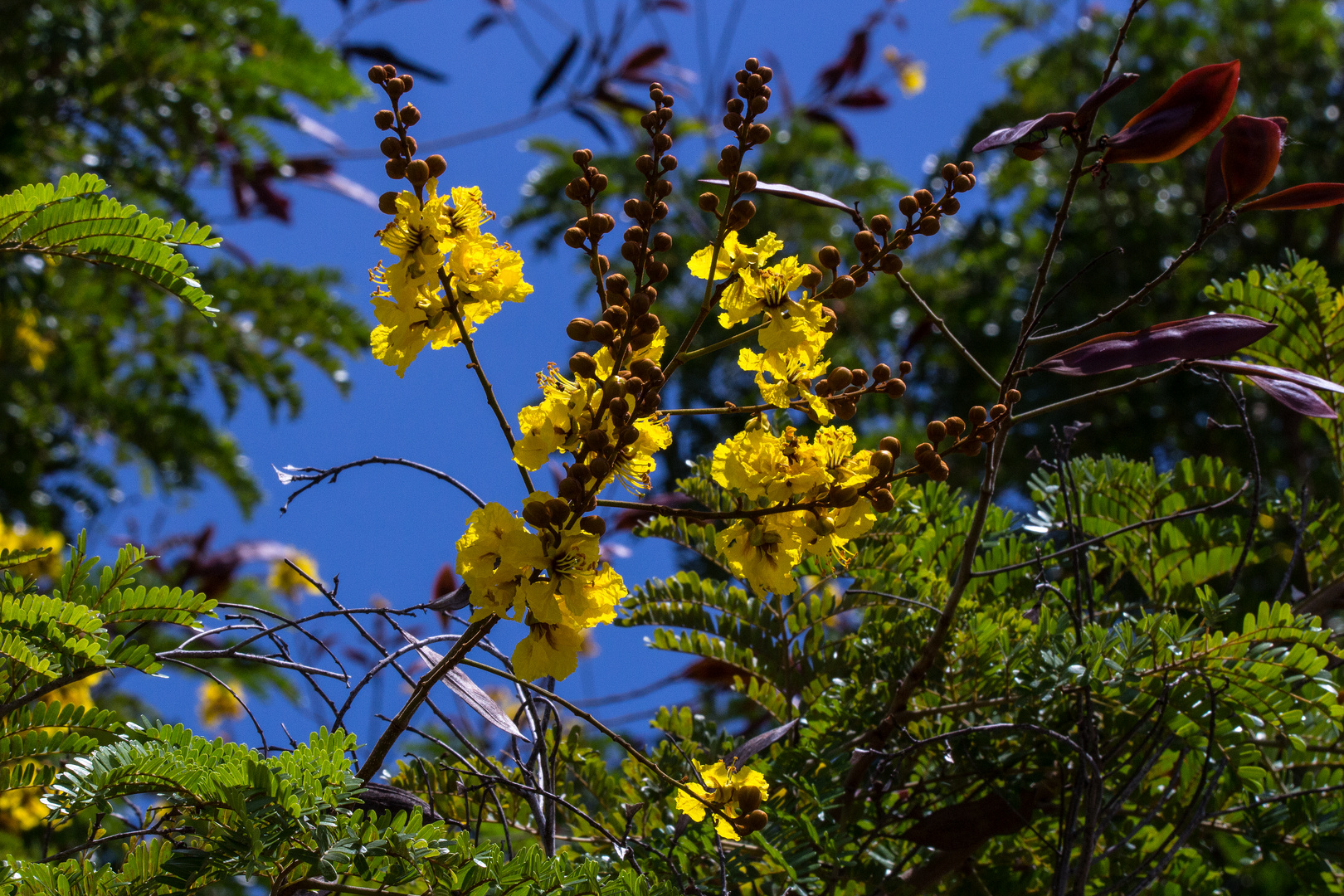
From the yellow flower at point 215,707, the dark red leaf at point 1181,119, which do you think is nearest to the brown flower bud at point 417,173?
the dark red leaf at point 1181,119

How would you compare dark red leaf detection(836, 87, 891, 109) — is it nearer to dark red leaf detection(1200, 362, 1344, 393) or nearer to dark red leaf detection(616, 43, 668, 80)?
dark red leaf detection(616, 43, 668, 80)

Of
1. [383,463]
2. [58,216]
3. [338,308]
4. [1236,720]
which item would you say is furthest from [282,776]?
[338,308]

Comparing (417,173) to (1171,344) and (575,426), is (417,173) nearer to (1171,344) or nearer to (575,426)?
(575,426)

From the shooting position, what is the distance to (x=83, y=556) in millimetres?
831

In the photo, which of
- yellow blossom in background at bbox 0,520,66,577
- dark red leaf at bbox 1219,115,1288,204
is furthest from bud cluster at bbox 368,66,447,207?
yellow blossom in background at bbox 0,520,66,577

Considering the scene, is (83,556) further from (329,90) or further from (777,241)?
(329,90)

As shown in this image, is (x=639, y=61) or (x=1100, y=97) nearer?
(x=1100, y=97)

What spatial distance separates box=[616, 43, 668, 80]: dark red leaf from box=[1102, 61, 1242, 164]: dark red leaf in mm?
2750

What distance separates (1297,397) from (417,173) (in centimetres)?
67

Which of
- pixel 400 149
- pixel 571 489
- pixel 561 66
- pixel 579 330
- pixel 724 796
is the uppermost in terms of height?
pixel 561 66

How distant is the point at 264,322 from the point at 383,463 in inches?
102

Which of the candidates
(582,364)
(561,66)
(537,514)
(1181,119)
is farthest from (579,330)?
(561,66)

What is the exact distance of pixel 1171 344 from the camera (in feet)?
2.48

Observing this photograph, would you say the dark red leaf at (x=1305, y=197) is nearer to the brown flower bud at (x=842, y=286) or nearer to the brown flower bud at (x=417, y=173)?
the brown flower bud at (x=842, y=286)
